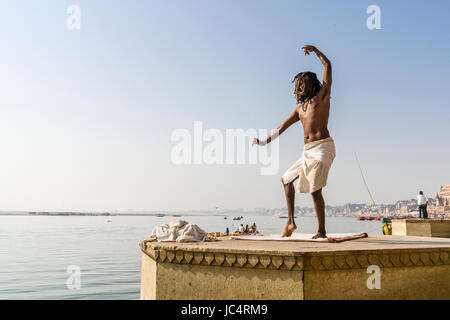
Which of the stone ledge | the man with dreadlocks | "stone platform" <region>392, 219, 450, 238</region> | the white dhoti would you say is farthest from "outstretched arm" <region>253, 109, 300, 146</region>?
"stone platform" <region>392, 219, 450, 238</region>

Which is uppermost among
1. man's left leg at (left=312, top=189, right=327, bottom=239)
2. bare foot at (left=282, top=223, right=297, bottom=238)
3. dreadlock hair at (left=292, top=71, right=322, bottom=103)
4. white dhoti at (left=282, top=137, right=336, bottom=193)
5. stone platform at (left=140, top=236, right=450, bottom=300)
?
dreadlock hair at (left=292, top=71, right=322, bottom=103)

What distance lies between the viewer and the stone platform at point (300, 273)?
3.91 m

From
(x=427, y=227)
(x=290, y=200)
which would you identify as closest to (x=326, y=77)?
(x=290, y=200)

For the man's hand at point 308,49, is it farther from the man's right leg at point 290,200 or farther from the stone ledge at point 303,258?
the stone ledge at point 303,258

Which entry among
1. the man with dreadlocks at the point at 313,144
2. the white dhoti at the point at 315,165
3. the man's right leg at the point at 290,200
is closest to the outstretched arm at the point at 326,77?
the man with dreadlocks at the point at 313,144

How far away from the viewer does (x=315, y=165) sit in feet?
19.5

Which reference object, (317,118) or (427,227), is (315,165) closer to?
(317,118)

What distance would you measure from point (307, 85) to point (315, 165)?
1.62m

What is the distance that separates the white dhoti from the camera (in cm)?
590

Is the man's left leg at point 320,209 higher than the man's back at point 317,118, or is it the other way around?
the man's back at point 317,118

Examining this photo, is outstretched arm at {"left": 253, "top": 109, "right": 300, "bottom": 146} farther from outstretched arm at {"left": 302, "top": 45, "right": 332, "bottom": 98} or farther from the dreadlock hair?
outstretched arm at {"left": 302, "top": 45, "right": 332, "bottom": 98}
